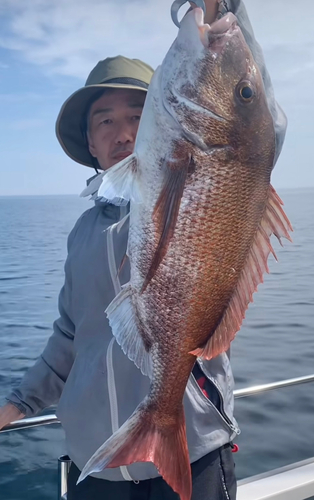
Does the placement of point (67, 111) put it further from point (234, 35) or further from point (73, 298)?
point (234, 35)

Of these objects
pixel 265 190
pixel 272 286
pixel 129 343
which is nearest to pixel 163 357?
pixel 129 343

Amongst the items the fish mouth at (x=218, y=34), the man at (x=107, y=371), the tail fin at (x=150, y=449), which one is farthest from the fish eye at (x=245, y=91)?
the tail fin at (x=150, y=449)

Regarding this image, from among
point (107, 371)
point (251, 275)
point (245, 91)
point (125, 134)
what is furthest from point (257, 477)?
point (245, 91)

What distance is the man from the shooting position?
1.76m

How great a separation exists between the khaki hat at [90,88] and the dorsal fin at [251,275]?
97cm

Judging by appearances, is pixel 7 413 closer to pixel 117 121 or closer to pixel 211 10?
pixel 117 121

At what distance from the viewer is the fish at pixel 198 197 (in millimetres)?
1393

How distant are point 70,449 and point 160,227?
1029 mm

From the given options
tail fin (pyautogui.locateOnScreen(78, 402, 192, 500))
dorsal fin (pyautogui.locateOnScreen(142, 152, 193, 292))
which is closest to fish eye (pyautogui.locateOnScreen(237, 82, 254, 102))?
dorsal fin (pyautogui.locateOnScreen(142, 152, 193, 292))

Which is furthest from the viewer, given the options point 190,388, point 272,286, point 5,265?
point 5,265

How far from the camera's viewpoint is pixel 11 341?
8336mm

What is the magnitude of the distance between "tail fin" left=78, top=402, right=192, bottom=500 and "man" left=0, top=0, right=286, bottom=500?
9.1 inches

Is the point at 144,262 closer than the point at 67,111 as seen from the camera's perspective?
Yes

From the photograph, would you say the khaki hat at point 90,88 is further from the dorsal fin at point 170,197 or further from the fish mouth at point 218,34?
the dorsal fin at point 170,197
